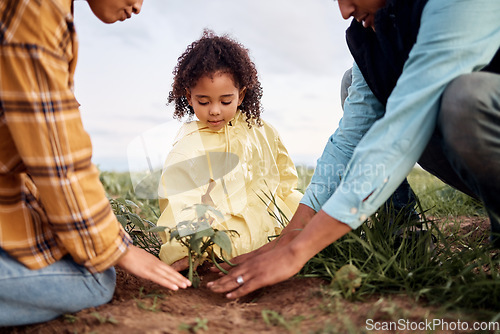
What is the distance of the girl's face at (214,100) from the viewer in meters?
2.40

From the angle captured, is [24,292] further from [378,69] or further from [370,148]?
[378,69]

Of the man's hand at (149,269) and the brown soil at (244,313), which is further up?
the man's hand at (149,269)

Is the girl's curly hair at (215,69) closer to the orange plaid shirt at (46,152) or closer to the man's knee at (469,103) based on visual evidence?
the orange plaid shirt at (46,152)

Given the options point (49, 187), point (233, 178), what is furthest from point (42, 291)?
point (233, 178)

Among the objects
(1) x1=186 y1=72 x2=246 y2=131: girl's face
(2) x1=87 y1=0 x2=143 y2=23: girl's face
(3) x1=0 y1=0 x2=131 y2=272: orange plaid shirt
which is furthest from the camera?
(1) x1=186 y1=72 x2=246 y2=131: girl's face

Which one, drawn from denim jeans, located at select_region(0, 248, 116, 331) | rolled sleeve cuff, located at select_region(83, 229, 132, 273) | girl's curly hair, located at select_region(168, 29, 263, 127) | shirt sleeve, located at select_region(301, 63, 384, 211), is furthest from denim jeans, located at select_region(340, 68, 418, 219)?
denim jeans, located at select_region(0, 248, 116, 331)

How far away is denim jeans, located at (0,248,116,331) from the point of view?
4.75 ft

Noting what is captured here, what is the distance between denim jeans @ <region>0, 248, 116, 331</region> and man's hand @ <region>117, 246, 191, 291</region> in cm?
16

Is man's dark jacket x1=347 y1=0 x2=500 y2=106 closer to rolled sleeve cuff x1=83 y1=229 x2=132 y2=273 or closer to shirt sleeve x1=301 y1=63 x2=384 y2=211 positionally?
shirt sleeve x1=301 y1=63 x2=384 y2=211

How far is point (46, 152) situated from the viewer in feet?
4.31

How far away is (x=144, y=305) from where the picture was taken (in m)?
1.50

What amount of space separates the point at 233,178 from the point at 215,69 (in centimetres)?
62

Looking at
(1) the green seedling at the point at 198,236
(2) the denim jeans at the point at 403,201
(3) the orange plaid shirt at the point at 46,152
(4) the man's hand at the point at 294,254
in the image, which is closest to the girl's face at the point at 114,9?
(3) the orange plaid shirt at the point at 46,152

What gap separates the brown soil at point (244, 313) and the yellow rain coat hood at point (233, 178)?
0.54 m
